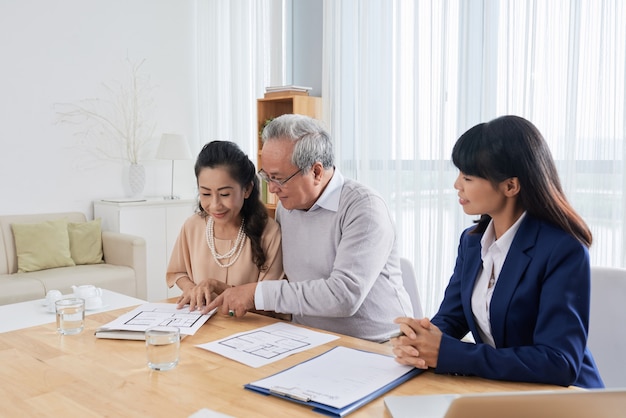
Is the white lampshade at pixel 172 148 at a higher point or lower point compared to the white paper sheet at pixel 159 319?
higher

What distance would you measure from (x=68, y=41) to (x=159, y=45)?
877mm

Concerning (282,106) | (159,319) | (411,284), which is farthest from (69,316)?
(282,106)

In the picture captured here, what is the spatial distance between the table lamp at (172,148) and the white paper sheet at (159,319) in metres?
3.30

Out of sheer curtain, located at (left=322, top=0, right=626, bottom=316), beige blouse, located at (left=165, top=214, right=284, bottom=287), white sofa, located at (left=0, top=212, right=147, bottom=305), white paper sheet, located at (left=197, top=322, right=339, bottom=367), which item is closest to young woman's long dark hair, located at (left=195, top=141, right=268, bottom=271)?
beige blouse, located at (left=165, top=214, right=284, bottom=287)

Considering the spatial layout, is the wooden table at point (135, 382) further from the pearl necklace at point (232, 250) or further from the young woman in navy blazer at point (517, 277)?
the pearl necklace at point (232, 250)

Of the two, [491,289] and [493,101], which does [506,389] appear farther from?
[493,101]

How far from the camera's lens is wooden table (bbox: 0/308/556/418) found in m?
1.09

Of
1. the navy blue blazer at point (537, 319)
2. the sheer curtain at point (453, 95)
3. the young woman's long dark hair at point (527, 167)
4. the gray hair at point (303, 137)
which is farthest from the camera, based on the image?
the sheer curtain at point (453, 95)

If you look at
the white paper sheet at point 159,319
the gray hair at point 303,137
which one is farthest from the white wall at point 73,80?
the gray hair at point 303,137

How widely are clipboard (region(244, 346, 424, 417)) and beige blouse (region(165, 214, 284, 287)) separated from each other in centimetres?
66

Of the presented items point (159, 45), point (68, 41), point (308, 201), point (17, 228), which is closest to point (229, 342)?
point (308, 201)

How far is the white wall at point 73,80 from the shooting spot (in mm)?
4410

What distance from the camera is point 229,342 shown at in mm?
1494

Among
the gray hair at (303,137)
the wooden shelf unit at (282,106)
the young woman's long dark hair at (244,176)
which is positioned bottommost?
the young woman's long dark hair at (244,176)
